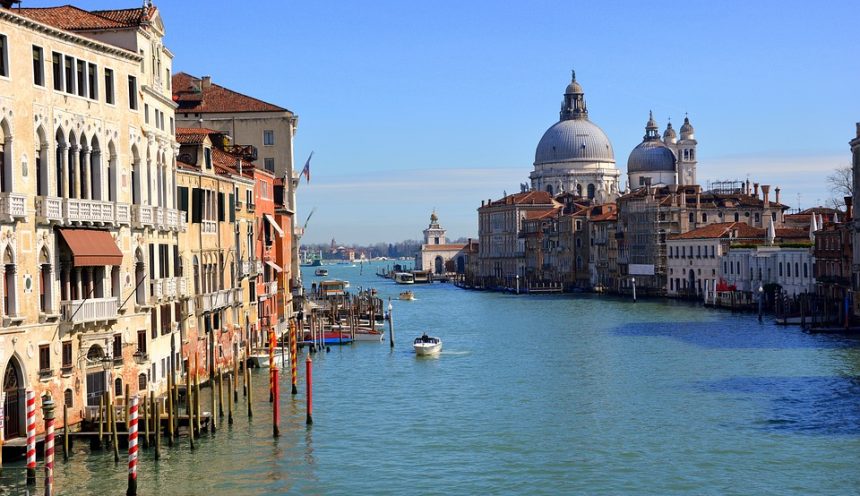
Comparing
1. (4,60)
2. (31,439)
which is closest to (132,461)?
(31,439)

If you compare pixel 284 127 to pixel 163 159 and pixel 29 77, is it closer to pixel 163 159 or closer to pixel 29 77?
pixel 163 159

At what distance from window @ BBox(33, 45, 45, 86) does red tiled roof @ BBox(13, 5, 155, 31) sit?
5.58 ft

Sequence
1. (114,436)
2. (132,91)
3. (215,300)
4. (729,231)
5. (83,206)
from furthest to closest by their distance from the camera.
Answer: (729,231), (215,300), (132,91), (83,206), (114,436)

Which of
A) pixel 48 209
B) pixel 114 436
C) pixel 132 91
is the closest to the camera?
pixel 48 209

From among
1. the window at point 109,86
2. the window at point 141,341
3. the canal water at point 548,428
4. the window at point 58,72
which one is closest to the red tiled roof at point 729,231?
the canal water at point 548,428

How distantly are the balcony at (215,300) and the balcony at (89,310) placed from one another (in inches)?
201

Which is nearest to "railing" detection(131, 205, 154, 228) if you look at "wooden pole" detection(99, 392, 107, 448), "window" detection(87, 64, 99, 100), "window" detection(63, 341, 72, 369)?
"window" detection(87, 64, 99, 100)

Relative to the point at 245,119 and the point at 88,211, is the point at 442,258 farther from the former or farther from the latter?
the point at 88,211

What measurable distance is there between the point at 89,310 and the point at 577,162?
90.5m

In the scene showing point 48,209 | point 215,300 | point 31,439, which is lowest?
point 31,439

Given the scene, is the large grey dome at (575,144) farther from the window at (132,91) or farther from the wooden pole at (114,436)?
the wooden pole at (114,436)

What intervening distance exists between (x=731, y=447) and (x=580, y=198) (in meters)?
82.1

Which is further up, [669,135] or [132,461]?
[669,135]

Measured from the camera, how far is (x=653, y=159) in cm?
9756
